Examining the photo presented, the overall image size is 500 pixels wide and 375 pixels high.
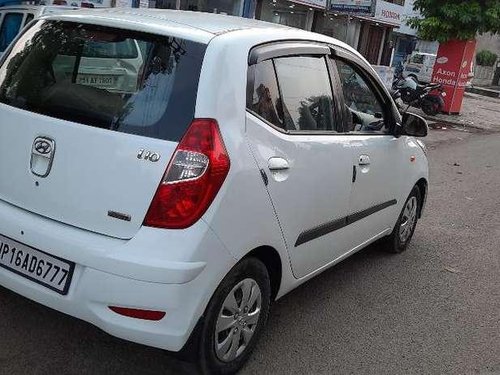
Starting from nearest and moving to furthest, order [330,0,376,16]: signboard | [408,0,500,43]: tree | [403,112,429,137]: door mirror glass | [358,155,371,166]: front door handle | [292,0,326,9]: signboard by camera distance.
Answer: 1. [358,155,371,166]: front door handle
2. [403,112,429,137]: door mirror glass
3. [330,0,376,16]: signboard
4. [408,0,500,43]: tree
5. [292,0,326,9]: signboard

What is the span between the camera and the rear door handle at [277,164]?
274 centimetres

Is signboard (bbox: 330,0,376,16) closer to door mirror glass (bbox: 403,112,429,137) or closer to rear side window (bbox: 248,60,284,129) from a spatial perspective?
door mirror glass (bbox: 403,112,429,137)

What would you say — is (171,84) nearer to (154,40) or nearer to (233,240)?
(154,40)

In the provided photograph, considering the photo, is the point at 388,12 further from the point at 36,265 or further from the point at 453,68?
the point at 36,265

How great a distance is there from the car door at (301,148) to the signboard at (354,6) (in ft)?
39.8

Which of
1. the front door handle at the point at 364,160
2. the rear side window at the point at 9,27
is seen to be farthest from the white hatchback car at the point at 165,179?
the rear side window at the point at 9,27

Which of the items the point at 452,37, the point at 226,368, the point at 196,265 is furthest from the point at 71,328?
the point at 452,37

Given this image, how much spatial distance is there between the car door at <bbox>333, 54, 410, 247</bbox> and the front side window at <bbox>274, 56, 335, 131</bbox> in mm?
190

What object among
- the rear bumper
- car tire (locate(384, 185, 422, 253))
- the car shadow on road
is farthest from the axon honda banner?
the rear bumper

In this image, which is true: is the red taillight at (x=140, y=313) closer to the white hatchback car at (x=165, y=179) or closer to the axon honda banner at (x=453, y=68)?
the white hatchback car at (x=165, y=179)

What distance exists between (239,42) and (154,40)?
383 millimetres

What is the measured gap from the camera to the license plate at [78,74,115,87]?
8.83ft

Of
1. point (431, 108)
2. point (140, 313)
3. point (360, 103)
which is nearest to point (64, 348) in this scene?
point (140, 313)

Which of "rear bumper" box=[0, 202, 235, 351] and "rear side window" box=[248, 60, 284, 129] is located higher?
"rear side window" box=[248, 60, 284, 129]
